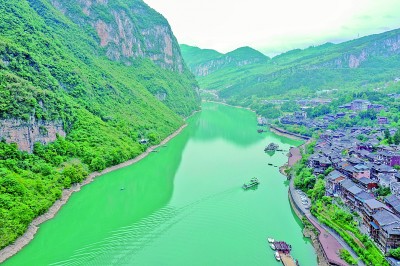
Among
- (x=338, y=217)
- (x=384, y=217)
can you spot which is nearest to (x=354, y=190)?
(x=338, y=217)

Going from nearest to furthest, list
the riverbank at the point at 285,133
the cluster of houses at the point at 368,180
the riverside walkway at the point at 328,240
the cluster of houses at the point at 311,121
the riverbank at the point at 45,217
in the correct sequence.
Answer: the riverside walkway at the point at 328,240
the cluster of houses at the point at 368,180
the riverbank at the point at 45,217
the riverbank at the point at 285,133
the cluster of houses at the point at 311,121

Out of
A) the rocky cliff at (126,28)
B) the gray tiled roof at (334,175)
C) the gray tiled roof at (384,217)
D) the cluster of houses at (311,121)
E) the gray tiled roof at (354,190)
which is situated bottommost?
the cluster of houses at (311,121)

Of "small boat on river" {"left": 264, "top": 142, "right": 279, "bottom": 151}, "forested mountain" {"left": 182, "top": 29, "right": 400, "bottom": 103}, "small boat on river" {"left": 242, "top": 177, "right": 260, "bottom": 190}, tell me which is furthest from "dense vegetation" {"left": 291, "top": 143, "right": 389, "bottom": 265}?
"forested mountain" {"left": 182, "top": 29, "right": 400, "bottom": 103}

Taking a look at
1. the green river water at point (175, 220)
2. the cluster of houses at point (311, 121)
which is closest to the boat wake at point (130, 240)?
the green river water at point (175, 220)

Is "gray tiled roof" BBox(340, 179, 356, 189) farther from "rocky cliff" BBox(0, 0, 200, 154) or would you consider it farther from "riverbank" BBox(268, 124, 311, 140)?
"riverbank" BBox(268, 124, 311, 140)

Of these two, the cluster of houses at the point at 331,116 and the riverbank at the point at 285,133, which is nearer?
the riverbank at the point at 285,133

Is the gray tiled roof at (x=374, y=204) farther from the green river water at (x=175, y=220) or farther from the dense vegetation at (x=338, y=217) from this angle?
the green river water at (x=175, y=220)

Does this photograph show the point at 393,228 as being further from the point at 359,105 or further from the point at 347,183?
the point at 359,105
